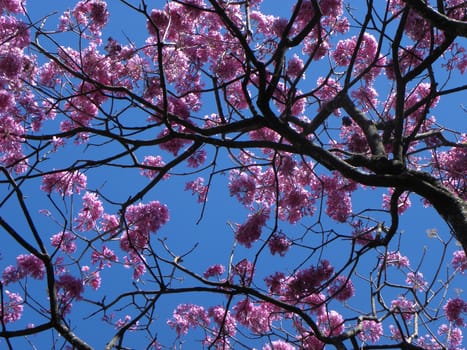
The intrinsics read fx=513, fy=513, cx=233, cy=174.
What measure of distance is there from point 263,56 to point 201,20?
3.33ft

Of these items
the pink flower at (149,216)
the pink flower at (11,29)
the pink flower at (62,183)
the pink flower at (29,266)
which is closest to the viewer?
the pink flower at (11,29)

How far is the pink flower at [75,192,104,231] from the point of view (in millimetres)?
6020

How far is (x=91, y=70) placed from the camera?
5215 mm

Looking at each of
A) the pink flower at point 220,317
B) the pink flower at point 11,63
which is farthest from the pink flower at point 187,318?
the pink flower at point 11,63

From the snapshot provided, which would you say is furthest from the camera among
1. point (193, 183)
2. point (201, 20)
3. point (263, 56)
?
point (193, 183)

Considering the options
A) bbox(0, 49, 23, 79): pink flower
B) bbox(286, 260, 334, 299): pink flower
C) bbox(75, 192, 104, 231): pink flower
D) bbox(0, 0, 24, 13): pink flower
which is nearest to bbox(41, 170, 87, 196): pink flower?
bbox(75, 192, 104, 231): pink flower

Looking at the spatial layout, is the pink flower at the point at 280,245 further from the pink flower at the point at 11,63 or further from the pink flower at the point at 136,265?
the pink flower at the point at 11,63

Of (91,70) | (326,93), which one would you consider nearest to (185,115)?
(91,70)

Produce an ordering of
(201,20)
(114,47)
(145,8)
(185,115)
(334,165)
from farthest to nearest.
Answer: (201,20) < (114,47) < (185,115) < (334,165) < (145,8)

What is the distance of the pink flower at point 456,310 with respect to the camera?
18.7 ft

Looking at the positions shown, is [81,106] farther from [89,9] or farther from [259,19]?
[259,19]

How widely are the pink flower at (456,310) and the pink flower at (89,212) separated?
4147mm

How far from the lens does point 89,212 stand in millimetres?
6105

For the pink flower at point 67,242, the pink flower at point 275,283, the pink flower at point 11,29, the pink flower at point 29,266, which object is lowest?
the pink flower at point 275,283
